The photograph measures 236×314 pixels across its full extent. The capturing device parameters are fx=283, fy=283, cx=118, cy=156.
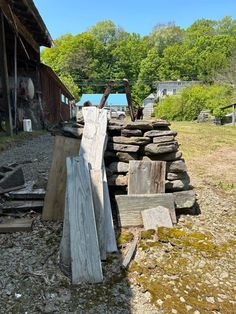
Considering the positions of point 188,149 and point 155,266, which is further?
point 188,149

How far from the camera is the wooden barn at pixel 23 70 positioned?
8.31 meters

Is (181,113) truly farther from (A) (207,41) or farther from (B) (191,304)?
(A) (207,41)

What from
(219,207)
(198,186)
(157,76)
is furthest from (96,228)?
(157,76)

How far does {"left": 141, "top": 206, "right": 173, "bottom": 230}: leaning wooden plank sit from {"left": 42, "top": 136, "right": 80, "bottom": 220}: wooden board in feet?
3.02

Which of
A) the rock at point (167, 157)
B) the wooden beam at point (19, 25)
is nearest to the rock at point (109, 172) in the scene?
the rock at point (167, 157)

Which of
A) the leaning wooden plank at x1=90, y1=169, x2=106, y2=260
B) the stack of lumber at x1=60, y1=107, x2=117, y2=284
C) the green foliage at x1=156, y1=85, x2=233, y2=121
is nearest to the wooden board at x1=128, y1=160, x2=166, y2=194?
the stack of lumber at x1=60, y1=107, x2=117, y2=284

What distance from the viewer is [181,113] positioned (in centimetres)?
3297

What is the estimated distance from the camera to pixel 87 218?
7.64 feet

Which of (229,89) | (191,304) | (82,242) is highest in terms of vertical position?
(229,89)

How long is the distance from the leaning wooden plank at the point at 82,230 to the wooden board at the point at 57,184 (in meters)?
0.58

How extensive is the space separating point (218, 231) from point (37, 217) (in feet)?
6.52

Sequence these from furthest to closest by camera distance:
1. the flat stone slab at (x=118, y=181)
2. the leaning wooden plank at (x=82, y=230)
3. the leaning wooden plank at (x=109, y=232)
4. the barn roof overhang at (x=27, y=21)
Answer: the barn roof overhang at (x=27, y=21) → the flat stone slab at (x=118, y=181) → the leaning wooden plank at (x=109, y=232) → the leaning wooden plank at (x=82, y=230)

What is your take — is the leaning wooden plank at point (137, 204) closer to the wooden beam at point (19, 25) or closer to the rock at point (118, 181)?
the rock at point (118, 181)

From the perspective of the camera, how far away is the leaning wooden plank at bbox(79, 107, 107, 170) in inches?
117
